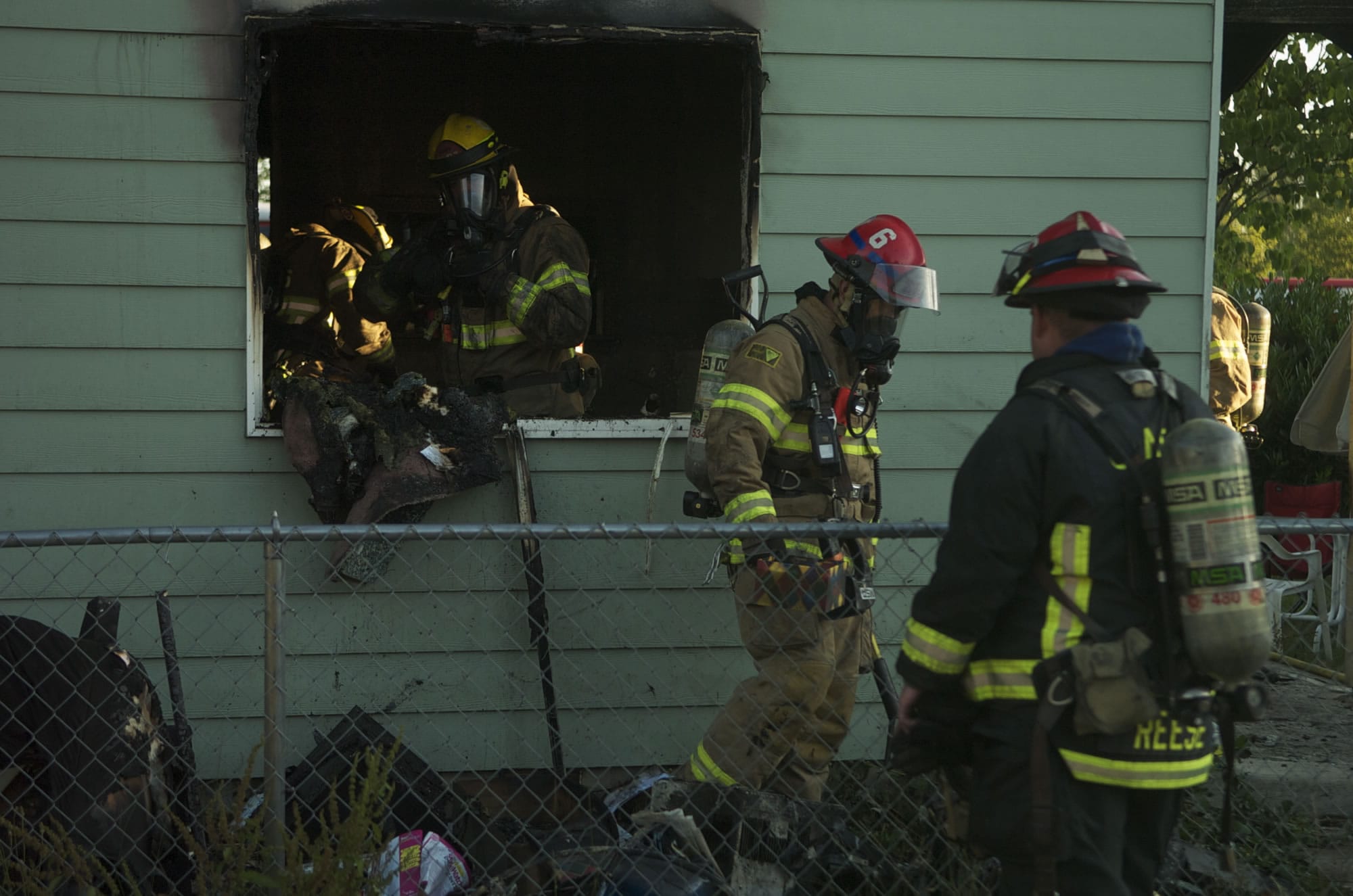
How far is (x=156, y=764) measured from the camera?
11.5 feet

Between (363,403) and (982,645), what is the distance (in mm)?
2689

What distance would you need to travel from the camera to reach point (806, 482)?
4.00 m

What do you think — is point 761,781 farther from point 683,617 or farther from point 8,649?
point 8,649

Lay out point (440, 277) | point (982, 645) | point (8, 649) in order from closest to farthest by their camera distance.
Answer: point (982, 645), point (8, 649), point (440, 277)

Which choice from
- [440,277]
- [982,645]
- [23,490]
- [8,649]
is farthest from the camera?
[440,277]

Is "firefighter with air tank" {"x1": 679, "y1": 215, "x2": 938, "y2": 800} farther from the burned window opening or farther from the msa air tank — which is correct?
the burned window opening

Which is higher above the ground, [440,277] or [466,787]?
[440,277]

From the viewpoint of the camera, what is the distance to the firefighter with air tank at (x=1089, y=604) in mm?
2191

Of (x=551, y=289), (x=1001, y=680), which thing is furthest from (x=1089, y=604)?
(x=551, y=289)

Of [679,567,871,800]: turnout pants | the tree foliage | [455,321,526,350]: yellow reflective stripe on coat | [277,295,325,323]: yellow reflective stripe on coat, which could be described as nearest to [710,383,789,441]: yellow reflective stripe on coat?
[679,567,871,800]: turnout pants

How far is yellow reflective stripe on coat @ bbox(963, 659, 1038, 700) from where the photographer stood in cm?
233

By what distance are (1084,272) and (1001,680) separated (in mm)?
792

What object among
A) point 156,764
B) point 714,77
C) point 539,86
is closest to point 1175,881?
point 156,764

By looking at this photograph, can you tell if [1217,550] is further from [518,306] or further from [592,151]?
[592,151]
